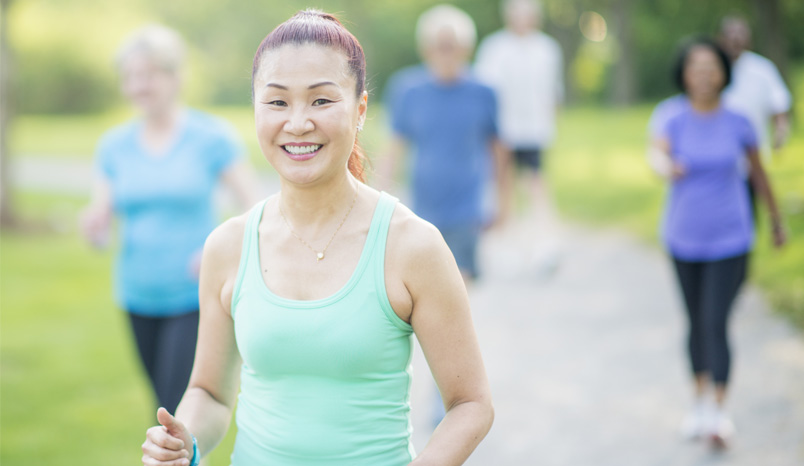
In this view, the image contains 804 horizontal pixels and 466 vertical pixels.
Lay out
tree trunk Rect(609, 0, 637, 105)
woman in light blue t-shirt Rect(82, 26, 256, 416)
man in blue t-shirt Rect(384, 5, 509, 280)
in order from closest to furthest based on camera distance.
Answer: woman in light blue t-shirt Rect(82, 26, 256, 416), man in blue t-shirt Rect(384, 5, 509, 280), tree trunk Rect(609, 0, 637, 105)

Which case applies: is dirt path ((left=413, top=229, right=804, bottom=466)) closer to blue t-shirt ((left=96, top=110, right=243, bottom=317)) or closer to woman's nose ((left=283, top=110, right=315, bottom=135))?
blue t-shirt ((left=96, top=110, right=243, bottom=317))

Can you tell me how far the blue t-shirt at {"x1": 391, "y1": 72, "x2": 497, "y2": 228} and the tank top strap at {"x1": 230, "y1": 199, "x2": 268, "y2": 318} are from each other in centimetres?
373

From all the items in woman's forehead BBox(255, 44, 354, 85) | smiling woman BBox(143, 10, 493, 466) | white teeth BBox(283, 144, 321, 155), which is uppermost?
woman's forehead BBox(255, 44, 354, 85)

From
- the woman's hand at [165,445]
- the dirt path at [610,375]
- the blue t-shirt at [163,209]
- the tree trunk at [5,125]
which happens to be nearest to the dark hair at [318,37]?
the woman's hand at [165,445]

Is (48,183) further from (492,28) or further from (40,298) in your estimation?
(492,28)

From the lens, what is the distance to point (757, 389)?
6.01 meters

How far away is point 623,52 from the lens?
31859 mm

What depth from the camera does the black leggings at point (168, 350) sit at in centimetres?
420

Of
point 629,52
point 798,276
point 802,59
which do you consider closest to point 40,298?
point 798,276

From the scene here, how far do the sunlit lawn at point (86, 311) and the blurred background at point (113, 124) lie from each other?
2cm

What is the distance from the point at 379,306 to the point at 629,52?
31.7 m

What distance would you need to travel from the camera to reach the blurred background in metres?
6.45

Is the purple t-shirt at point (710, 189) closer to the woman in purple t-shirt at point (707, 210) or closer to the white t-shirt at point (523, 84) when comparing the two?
the woman in purple t-shirt at point (707, 210)

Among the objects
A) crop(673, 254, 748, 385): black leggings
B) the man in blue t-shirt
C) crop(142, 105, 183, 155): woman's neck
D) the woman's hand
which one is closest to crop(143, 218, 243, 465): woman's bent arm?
the woman's hand
